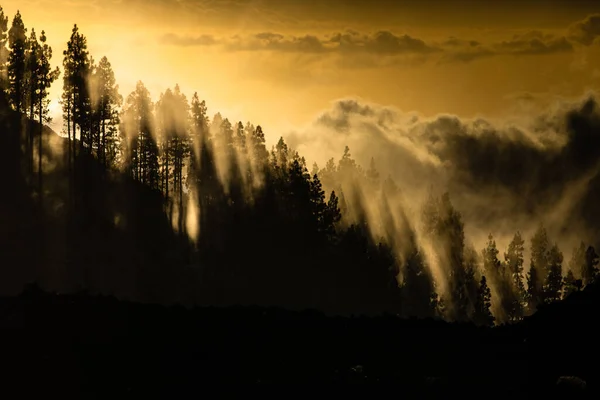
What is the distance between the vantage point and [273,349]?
107 feet

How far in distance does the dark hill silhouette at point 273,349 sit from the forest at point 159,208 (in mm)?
62813

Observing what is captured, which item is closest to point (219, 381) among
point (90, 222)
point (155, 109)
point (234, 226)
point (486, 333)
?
point (486, 333)

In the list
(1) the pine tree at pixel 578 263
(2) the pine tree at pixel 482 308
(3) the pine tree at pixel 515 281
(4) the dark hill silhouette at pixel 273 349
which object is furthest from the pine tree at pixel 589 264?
(4) the dark hill silhouette at pixel 273 349

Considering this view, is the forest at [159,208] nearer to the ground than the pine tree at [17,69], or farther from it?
nearer to the ground

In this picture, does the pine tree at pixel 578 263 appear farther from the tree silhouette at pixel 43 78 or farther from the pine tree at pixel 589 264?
the tree silhouette at pixel 43 78

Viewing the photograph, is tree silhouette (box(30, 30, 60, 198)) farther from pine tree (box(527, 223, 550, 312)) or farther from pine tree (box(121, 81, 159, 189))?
pine tree (box(527, 223, 550, 312))

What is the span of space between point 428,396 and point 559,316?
264 inches

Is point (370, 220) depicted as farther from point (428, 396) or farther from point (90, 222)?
point (428, 396)

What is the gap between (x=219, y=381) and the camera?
29859 mm

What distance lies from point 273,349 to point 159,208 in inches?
3546

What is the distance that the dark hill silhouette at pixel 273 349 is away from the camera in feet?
97.3

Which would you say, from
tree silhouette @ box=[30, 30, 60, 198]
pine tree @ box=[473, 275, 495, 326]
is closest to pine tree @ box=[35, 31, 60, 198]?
tree silhouette @ box=[30, 30, 60, 198]

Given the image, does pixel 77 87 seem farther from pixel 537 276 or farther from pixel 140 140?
pixel 537 276

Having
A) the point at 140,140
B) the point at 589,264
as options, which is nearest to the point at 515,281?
the point at 589,264
